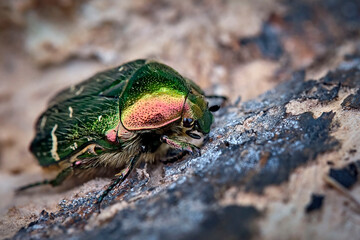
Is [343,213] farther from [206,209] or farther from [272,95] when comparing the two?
[272,95]

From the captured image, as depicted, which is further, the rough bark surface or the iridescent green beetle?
the iridescent green beetle

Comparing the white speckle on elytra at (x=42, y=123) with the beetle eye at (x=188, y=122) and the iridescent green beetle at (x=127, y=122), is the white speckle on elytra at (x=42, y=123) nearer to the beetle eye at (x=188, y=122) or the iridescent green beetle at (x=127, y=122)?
the iridescent green beetle at (x=127, y=122)

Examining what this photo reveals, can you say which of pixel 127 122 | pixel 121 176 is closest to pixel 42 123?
pixel 127 122

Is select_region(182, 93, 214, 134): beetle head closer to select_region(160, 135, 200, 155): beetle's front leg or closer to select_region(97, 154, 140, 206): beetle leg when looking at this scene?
select_region(160, 135, 200, 155): beetle's front leg

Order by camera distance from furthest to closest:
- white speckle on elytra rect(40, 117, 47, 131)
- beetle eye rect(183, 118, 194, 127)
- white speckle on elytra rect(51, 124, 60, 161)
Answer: white speckle on elytra rect(40, 117, 47, 131) < white speckle on elytra rect(51, 124, 60, 161) < beetle eye rect(183, 118, 194, 127)

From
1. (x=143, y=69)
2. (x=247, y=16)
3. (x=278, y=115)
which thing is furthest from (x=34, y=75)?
(x=278, y=115)

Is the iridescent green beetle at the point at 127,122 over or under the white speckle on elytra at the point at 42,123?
under

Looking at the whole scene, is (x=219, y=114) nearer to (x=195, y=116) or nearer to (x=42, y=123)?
(x=195, y=116)

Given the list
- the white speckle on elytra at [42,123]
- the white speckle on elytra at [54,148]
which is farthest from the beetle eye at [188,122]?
the white speckle on elytra at [42,123]

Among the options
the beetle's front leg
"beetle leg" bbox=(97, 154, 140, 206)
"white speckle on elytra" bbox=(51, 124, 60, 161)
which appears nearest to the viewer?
"beetle leg" bbox=(97, 154, 140, 206)

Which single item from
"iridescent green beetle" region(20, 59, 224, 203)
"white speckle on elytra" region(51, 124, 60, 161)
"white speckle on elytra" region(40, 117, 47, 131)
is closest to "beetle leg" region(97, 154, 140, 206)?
"iridescent green beetle" region(20, 59, 224, 203)
